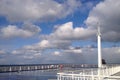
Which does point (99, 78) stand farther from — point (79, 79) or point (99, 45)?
point (99, 45)

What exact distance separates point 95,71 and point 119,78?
5.27m

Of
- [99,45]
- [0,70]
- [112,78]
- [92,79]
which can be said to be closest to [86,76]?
[92,79]

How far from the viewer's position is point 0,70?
636 feet

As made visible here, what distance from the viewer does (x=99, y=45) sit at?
31156 mm

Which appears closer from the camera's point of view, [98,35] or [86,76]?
[86,76]

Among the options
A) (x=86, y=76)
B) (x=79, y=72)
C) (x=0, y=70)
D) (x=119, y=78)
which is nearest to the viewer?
(x=119, y=78)

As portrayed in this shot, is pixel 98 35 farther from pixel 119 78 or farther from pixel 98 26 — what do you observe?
pixel 119 78

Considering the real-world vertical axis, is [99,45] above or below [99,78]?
above

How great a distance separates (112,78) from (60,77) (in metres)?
4.80

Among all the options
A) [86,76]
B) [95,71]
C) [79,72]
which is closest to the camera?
[86,76]

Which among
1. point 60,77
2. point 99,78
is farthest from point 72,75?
point 99,78

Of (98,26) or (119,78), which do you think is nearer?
(119,78)

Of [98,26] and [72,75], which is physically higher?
[98,26]

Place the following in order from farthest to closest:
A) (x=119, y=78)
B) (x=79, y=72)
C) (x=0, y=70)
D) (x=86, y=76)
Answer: (x=0, y=70) < (x=79, y=72) < (x=86, y=76) < (x=119, y=78)
